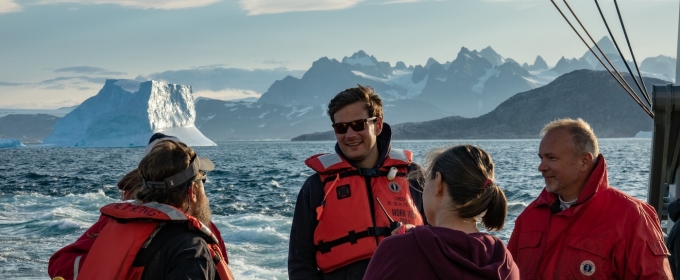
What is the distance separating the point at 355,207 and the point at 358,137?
0.30 metres

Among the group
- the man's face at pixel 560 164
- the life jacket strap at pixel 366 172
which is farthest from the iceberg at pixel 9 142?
the man's face at pixel 560 164

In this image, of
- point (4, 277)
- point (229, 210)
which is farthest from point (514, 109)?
point (4, 277)

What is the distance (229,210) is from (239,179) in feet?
42.6

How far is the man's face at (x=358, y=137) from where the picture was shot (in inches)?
122

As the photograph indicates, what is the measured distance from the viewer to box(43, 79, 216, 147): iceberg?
253ft

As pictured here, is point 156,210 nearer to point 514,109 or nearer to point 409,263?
point 409,263

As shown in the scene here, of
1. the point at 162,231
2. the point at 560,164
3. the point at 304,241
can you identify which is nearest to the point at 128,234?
the point at 162,231

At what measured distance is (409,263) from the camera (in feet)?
5.49

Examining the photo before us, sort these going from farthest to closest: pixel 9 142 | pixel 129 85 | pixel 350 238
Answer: pixel 9 142 < pixel 129 85 < pixel 350 238

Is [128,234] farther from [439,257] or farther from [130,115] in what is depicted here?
[130,115]

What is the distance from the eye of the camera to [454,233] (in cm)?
171

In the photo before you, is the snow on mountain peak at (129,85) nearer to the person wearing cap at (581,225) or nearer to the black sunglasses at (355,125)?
the black sunglasses at (355,125)

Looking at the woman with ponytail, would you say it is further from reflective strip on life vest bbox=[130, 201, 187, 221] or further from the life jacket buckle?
the life jacket buckle

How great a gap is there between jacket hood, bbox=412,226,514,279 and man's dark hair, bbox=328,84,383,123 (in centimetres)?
143
